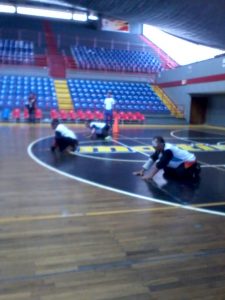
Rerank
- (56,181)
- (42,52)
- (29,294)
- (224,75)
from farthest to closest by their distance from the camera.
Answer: (42,52) → (224,75) → (56,181) → (29,294)

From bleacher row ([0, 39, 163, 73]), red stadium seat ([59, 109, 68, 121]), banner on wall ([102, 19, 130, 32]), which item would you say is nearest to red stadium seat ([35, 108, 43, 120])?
red stadium seat ([59, 109, 68, 121])

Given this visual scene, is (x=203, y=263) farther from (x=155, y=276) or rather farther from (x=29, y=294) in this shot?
(x=29, y=294)

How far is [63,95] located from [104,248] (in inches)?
720

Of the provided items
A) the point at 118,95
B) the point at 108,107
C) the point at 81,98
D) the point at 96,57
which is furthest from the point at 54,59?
the point at 108,107

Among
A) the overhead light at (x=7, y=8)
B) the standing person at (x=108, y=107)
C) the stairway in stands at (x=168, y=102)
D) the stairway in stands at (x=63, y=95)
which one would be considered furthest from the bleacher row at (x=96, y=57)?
the standing person at (x=108, y=107)

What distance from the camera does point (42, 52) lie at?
82.9 ft

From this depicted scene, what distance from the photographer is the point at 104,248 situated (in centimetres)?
324

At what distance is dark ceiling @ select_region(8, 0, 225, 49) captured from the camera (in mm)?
2311

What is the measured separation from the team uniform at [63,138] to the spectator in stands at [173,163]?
9.42 feet

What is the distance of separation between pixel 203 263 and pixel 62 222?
1.63 m

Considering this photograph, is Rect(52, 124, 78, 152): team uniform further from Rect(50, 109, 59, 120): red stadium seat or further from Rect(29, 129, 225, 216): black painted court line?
Rect(50, 109, 59, 120): red stadium seat

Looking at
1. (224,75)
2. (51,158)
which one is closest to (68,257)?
(51,158)

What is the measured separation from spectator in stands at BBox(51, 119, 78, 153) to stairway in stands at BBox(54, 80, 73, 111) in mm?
10974

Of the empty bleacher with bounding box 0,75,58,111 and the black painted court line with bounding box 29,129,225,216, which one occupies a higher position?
the empty bleacher with bounding box 0,75,58,111
